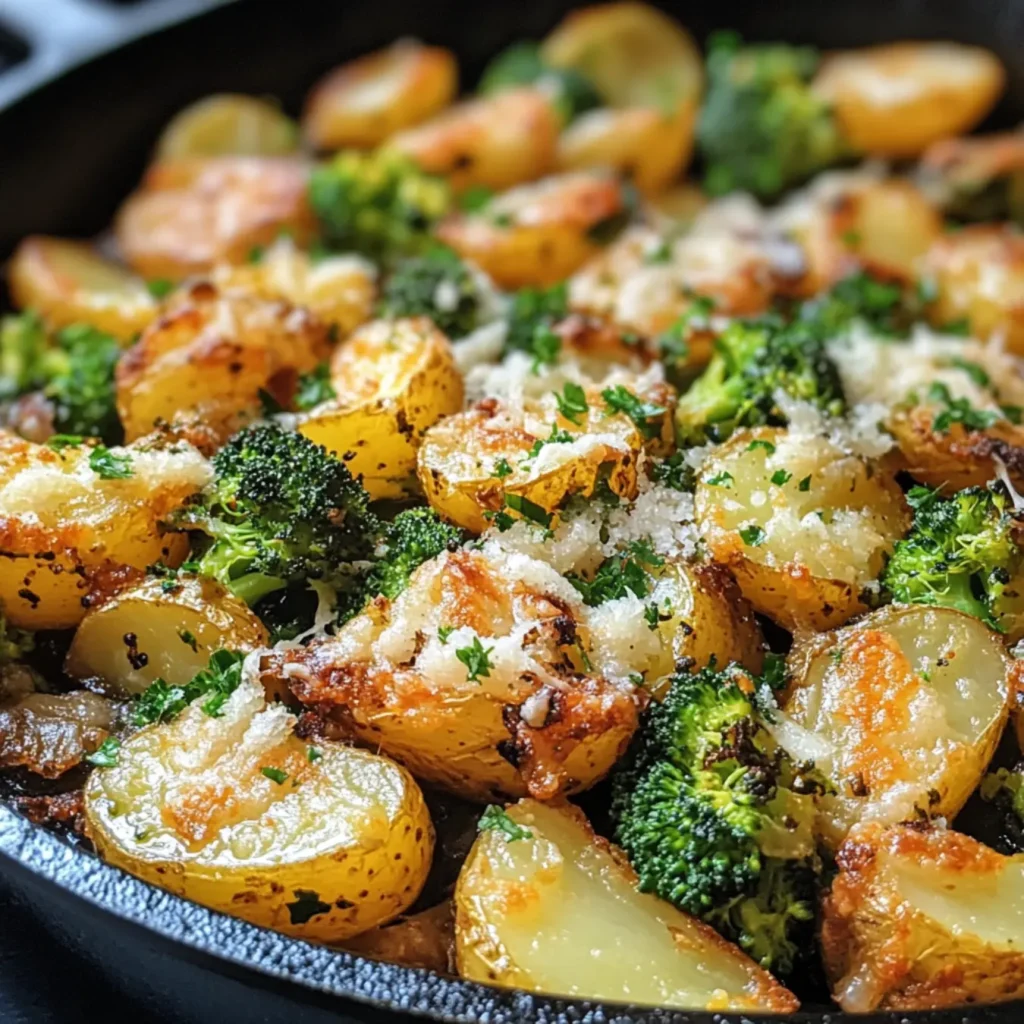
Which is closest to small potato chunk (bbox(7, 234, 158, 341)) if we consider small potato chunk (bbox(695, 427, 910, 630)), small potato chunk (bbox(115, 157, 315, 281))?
small potato chunk (bbox(115, 157, 315, 281))

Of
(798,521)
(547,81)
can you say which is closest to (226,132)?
(547,81)

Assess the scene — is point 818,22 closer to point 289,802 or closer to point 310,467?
point 310,467

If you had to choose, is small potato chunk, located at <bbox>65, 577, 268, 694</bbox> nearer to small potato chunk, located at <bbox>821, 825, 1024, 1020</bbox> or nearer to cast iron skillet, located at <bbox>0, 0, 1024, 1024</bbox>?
cast iron skillet, located at <bbox>0, 0, 1024, 1024</bbox>

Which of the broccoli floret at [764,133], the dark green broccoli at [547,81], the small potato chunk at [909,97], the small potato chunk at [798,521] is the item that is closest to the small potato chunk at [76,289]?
the dark green broccoli at [547,81]

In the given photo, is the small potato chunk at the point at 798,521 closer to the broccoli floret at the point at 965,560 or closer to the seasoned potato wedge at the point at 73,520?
the broccoli floret at the point at 965,560

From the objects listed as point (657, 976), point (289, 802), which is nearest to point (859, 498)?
point (657, 976)

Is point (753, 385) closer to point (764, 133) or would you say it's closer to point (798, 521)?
point (798, 521)
